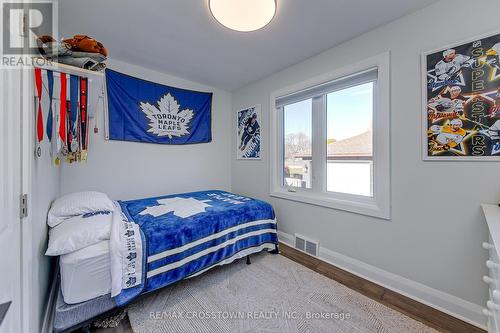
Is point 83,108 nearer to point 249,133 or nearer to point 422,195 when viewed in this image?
point 249,133

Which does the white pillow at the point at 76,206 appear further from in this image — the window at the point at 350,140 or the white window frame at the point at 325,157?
the window at the point at 350,140

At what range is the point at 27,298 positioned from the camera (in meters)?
0.91

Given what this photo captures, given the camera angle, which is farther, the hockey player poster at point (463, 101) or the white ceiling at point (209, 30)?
the white ceiling at point (209, 30)

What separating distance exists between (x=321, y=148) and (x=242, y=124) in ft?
4.95

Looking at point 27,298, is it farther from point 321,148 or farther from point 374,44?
point 374,44

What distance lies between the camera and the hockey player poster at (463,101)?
1.40 m

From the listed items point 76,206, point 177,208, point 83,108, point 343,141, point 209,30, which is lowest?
point 177,208

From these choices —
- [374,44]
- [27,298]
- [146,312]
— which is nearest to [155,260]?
[146,312]

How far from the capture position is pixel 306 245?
2.51 meters

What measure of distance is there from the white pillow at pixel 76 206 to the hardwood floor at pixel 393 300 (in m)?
2.07

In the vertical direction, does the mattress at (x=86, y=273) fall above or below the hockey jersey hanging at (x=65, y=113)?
below

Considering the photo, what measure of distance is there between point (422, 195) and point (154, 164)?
10.3 ft

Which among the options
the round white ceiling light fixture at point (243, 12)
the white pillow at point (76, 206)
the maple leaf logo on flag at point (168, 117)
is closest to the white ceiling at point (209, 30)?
the round white ceiling light fixture at point (243, 12)

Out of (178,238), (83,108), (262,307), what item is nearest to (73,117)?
(83,108)
